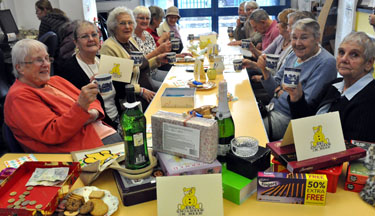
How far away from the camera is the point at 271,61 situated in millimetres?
2596

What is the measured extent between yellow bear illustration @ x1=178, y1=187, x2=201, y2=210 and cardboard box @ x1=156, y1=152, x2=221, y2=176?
0.40 ft

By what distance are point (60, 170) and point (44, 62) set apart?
0.90 metres

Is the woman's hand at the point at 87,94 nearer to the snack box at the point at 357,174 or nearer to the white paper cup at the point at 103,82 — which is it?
the white paper cup at the point at 103,82

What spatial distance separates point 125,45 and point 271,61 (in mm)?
1415

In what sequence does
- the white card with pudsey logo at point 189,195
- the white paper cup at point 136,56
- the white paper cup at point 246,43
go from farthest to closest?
the white paper cup at point 246,43
the white paper cup at point 136,56
the white card with pudsey logo at point 189,195

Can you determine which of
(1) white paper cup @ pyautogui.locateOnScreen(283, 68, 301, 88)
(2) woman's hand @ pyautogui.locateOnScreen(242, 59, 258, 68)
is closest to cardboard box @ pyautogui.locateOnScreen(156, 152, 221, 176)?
(1) white paper cup @ pyautogui.locateOnScreen(283, 68, 301, 88)

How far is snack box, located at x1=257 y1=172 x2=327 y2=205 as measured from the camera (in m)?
1.12

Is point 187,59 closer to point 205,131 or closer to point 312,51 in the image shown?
point 312,51

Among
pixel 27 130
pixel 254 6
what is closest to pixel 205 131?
pixel 27 130

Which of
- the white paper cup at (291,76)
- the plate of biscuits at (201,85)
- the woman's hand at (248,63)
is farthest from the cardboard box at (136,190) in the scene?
the woman's hand at (248,63)

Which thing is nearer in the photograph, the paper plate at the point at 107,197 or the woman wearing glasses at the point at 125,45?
the paper plate at the point at 107,197

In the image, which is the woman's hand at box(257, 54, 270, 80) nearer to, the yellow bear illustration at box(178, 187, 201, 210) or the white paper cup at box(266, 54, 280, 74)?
the white paper cup at box(266, 54, 280, 74)

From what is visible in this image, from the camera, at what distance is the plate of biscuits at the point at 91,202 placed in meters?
1.10

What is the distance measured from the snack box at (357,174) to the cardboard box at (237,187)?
354 mm
